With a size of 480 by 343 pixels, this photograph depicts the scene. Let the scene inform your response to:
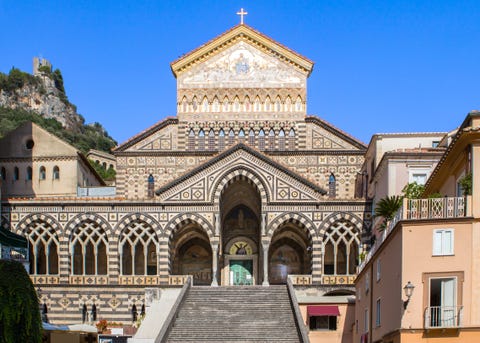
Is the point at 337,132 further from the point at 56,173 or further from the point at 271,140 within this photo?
the point at 56,173

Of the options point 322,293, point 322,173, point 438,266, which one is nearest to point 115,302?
point 322,293

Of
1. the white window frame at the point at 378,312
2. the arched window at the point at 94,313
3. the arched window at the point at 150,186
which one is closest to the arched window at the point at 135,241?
the arched window at the point at 94,313

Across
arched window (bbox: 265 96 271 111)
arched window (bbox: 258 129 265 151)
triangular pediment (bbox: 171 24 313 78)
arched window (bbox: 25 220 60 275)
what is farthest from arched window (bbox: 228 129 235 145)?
arched window (bbox: 25 220 60 275)

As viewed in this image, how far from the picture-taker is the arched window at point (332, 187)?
194 feet

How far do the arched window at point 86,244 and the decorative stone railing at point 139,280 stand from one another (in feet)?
5.77

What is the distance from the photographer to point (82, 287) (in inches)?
2136

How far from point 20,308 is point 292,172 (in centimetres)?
2534

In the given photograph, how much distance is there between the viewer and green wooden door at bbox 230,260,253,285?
59.1 meters

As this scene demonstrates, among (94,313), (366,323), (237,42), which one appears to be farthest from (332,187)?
(366,323)

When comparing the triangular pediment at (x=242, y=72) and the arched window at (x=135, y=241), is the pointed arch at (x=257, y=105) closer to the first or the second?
the triangular pediment at (x=242, y=72)

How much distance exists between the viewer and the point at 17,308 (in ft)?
105

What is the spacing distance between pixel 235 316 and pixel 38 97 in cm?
11085

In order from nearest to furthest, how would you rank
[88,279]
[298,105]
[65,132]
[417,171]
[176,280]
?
[417,171], [176,280], [88,279], [298,105], [65,132]

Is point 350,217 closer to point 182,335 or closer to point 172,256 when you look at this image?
point 172,256
